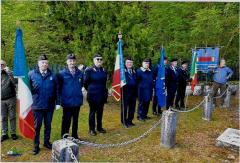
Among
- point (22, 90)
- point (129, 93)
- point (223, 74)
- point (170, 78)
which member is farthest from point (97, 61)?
point (223, 74)

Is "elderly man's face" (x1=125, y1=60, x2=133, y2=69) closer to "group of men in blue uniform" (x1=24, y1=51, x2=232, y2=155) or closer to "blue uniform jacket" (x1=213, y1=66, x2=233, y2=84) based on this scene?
"group of men in blue uniform" (x1=24, y1=51, x2=232, y2=155)

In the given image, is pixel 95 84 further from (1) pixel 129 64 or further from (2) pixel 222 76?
(2) pixel 222 76

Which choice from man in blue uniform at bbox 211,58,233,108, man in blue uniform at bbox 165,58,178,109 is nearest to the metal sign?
man in blue uniform at bbox 211,58,233,108

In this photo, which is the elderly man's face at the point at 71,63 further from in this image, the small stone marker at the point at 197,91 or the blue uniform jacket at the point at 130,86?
the small stone marker at the point at 197,91

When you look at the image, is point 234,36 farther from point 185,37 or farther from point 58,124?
point 58,124

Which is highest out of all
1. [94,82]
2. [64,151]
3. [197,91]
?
[94,82]

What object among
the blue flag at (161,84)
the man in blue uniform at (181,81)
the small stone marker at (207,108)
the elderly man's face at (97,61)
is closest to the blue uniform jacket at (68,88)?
the elderly man's face at (97,61)

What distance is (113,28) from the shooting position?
39.1 ft

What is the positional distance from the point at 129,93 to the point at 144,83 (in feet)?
2.22

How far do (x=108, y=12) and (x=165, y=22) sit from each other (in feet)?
14.7

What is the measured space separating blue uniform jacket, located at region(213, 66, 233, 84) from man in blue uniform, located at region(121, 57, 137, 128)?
13.6 ft

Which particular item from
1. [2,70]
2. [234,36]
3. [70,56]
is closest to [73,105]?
[70,56]

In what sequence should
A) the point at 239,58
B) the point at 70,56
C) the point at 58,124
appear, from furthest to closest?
1. the point at 239,58
2. the point at 58,124
3. the point at 70,56

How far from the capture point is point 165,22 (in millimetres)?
15734
